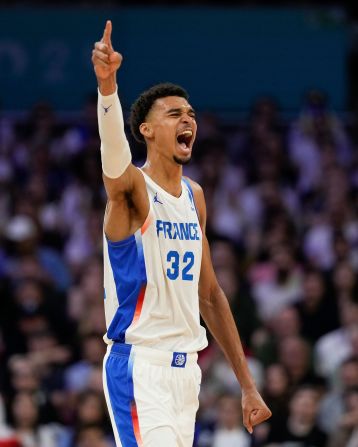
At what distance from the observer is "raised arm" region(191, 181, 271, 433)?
6.97 m

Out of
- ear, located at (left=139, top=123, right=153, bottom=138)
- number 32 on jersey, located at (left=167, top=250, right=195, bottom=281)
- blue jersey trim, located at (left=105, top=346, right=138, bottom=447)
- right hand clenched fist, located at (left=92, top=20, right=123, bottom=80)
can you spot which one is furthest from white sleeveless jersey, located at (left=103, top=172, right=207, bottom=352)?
right hand clenched fist, located at (left=92, top=20, right=123, bottom=80)

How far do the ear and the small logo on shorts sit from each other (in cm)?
115

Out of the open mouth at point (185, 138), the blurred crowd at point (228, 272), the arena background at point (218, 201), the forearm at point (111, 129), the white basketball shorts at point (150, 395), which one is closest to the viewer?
the forearm at point (111, 129)

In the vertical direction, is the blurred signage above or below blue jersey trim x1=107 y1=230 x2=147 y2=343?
above

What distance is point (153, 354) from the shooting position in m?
6.66

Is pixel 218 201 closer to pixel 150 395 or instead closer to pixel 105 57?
pixel 150 395

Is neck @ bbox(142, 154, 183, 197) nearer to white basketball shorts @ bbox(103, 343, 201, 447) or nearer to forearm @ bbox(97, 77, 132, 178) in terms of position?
forearm @ bbox(97, 77, 132, 178)

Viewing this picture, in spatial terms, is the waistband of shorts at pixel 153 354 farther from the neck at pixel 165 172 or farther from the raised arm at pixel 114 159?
the neck at pixel 165 172

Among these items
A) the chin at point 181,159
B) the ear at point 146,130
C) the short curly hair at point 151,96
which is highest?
the short curly hair at point 151,96

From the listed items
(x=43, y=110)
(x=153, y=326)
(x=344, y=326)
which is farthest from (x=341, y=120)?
(x=153, y=326)

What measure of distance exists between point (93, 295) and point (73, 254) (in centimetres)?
123

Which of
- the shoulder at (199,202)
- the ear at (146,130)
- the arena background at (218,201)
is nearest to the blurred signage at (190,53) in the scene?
the arena background at (218,201)

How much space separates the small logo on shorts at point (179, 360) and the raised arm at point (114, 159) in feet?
2.17

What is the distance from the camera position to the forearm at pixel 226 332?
7078 millimetres
